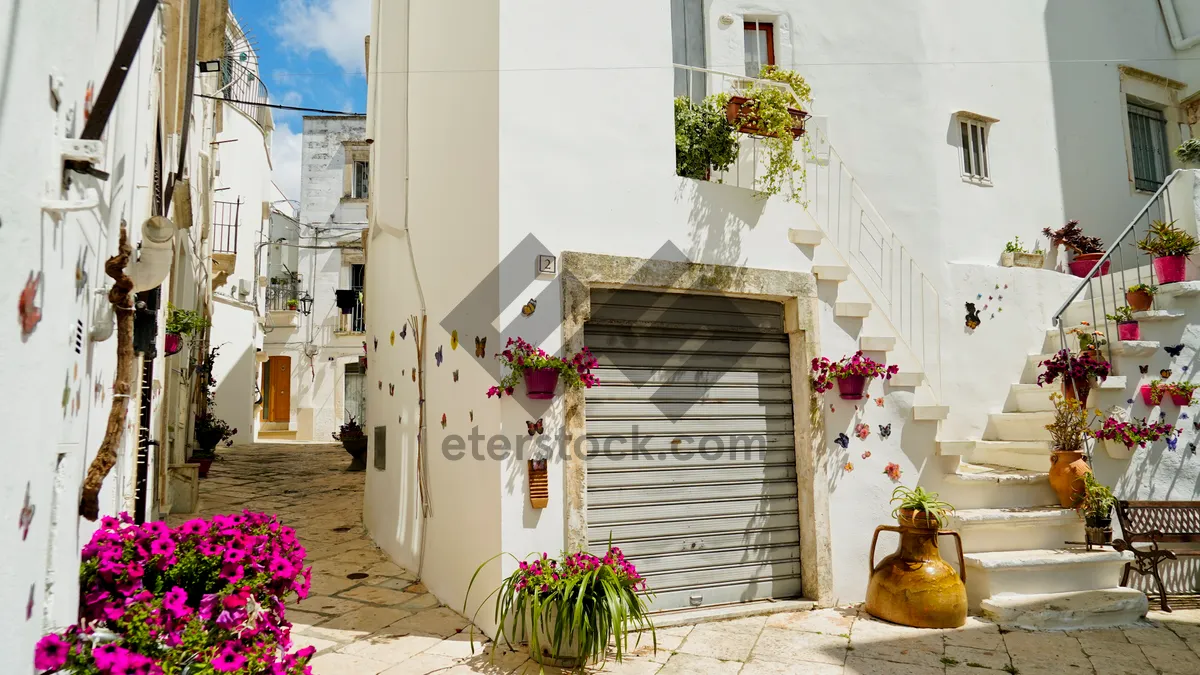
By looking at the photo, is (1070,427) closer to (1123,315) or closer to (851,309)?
(1123,315)

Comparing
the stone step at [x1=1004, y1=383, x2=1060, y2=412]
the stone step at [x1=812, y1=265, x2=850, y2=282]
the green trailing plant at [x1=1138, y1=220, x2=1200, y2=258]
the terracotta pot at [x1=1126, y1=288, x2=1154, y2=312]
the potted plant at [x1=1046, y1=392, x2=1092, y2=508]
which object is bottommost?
the potted plant at [x1=1046, y1=392, x2=1092, y2=508]

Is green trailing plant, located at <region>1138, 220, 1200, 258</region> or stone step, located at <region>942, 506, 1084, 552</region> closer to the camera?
stone step, located at <region>942, 506, 1084, 552</region>

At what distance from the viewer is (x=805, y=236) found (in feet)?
→ 21.0

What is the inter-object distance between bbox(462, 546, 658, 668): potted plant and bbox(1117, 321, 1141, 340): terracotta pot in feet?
18.4

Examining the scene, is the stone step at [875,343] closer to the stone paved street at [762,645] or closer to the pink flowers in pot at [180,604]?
the stone paved street at [762,645]

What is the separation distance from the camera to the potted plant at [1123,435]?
22.5 feet

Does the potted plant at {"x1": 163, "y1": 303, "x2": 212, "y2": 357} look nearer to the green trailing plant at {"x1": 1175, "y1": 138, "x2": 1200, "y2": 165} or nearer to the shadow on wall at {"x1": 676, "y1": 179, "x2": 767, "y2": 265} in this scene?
the shadow on wall at {"x1": 676, "y1": 179, "x2": 767, "y2": 265}

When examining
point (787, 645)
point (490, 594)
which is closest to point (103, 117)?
point (490, 594)

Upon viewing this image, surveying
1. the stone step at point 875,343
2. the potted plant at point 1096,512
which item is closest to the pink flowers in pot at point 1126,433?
the potted plant at point 1096,512

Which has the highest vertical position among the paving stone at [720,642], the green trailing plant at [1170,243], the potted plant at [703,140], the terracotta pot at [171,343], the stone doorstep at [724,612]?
the potted plant at [703,140]

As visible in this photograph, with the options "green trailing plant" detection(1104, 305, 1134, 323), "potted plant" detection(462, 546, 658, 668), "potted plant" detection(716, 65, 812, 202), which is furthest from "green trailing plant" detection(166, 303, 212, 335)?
"green trailing plant" detection(1104, 305, 1134, 323)

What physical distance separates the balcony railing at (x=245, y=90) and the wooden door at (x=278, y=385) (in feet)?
21.9

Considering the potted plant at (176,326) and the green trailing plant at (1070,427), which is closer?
the green trailing plant at (1070,427)

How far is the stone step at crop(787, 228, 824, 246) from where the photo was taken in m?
6.40
